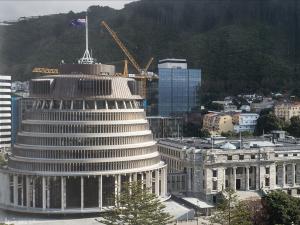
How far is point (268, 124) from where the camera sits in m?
171

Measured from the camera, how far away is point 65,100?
304ft

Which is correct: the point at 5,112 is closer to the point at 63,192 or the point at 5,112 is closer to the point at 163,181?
A: the point at 163,181

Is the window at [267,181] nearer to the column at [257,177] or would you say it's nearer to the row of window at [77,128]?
the column at [257,177]

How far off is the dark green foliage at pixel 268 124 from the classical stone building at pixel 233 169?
187ft

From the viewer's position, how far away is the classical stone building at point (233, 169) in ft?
340

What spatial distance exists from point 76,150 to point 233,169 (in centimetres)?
3224

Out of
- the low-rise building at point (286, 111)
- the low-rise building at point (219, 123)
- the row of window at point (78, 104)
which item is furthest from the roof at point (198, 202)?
the low-rise building at point (286, 111)

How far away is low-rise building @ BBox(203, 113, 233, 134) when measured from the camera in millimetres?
176750

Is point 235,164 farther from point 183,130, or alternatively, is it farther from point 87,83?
point 183,130

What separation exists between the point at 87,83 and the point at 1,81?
79085 millimetres

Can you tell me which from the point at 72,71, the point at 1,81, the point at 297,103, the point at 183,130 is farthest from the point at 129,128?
the point at 297,103

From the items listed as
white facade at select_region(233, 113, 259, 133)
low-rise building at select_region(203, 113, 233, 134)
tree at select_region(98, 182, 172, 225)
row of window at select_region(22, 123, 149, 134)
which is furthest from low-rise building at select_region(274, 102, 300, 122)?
tree at select_region(98, 182, 172, 225)

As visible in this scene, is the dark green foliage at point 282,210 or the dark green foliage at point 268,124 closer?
the dark green foliage at point 282,210

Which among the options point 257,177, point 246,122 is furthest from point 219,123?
point 257,177
